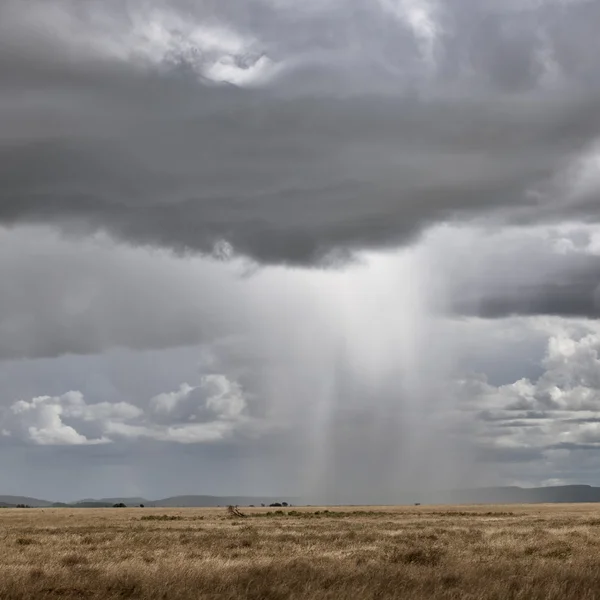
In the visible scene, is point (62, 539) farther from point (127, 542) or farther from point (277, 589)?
point (277, 589)

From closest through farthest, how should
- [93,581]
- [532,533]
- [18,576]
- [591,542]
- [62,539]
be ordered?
[93,581] → [18,576] → [591,542] → [62,539] → [532,533]

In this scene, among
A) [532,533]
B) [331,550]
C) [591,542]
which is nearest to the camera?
[331,550]

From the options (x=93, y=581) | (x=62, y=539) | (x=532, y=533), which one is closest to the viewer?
(x=93, y=581)

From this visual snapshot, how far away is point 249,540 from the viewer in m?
38.7

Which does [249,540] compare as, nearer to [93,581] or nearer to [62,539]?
[62,539]

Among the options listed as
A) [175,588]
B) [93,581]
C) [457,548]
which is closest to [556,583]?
[175,588]

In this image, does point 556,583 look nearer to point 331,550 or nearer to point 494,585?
point 494,585

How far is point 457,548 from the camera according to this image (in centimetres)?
3309

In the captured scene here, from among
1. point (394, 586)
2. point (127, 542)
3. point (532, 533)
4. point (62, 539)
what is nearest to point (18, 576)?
point (394, 586)

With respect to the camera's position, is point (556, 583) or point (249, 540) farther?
point (249, 540)

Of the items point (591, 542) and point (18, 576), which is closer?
point (18, 576)

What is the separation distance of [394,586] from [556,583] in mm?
3464

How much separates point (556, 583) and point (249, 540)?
920 inches

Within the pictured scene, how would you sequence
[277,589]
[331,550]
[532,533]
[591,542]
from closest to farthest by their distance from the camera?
[277,589]
[331,550]
[591,542]
[532,533]
